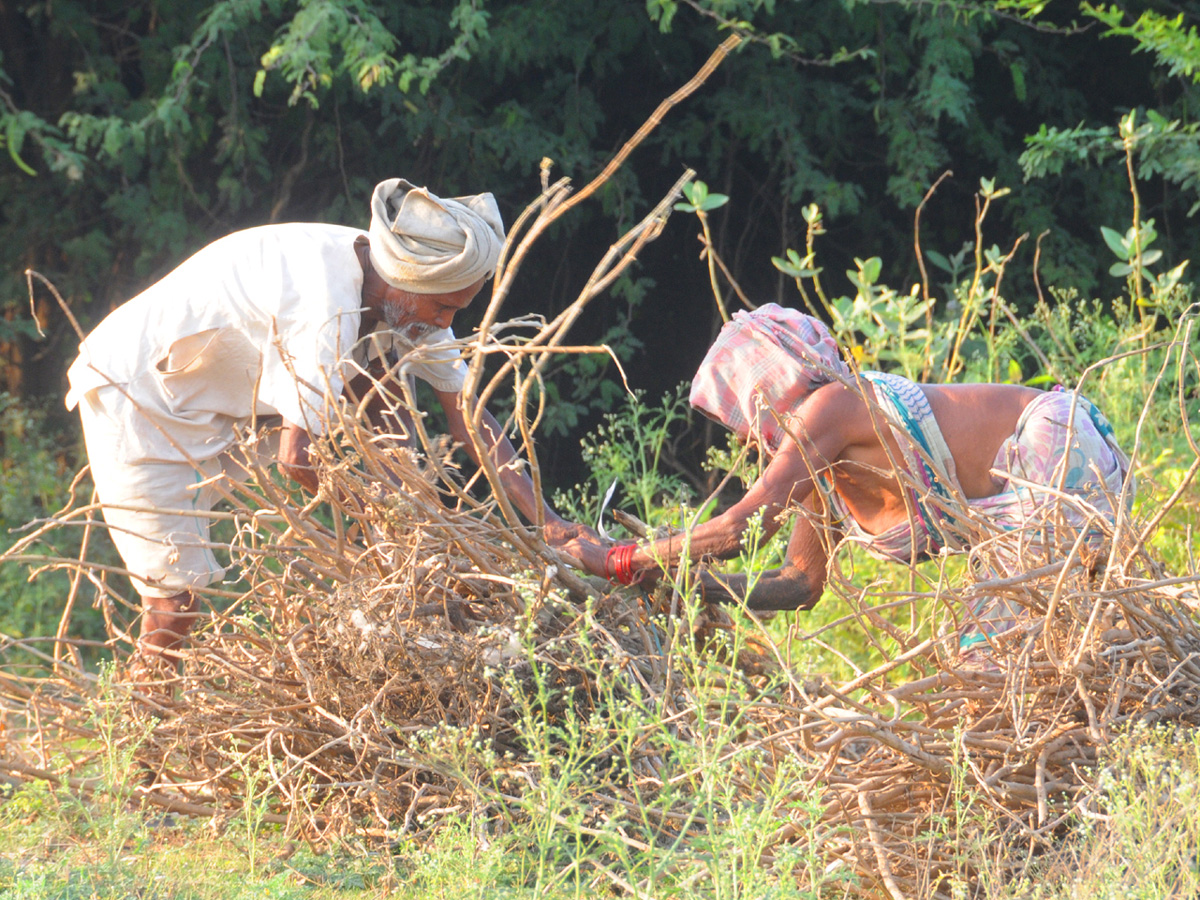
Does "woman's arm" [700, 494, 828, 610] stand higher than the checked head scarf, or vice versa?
the checked head scarf

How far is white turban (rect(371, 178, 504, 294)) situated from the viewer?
3168 millimetres

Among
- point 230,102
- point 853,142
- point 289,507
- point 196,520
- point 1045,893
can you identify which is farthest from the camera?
point 853,142

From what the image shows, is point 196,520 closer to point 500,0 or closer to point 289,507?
point 289,507

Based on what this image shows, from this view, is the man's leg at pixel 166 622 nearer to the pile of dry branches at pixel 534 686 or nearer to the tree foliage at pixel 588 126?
the pile of dry branches at pixel 534 686

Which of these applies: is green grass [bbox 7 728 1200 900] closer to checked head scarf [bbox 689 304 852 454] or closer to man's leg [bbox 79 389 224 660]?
man's leg [bbox 79 389 224 660]

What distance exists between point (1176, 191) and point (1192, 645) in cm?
555

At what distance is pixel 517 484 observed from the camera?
3352mm

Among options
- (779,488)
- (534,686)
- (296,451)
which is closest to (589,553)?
(534,686)

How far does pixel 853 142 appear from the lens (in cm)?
755

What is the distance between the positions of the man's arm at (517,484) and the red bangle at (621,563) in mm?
134

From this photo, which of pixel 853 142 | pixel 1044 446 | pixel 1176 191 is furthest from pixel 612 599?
pixel 1176 191

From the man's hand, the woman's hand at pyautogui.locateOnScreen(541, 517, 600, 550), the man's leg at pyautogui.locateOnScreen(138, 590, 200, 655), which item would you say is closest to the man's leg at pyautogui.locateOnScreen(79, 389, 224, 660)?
the man's leg at pyautogui.locateOnScreen(138, 590, 200, 655)

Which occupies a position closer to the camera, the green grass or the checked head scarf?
the green grass

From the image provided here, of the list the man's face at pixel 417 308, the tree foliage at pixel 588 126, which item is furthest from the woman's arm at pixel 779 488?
the tree foliage at pixel 588 126
